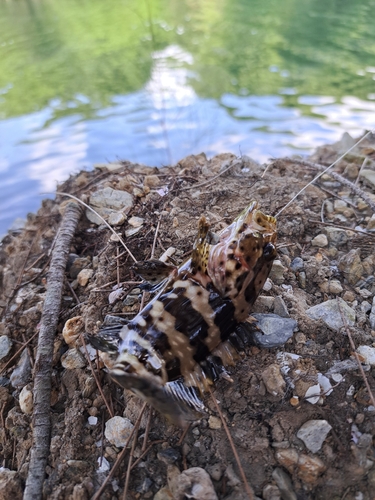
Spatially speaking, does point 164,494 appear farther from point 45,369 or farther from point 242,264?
point 242,264

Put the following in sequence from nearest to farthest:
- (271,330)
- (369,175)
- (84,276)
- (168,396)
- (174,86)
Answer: (168,396)
(271,330)
(84,276)
(369,175)
(174,86)

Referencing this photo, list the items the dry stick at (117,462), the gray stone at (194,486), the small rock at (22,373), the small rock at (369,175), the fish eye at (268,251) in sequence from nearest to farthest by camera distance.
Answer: the gray stone at (194,486)
the dry stick at (117,462)
the fish eye at (268,251)
the small rock at (22,373)
the small rock at (369,175)

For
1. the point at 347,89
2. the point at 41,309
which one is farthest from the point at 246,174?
the point at 347,89

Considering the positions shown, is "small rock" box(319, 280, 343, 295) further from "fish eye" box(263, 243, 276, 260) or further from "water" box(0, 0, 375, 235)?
"water" box(0, 0, 375, 235)

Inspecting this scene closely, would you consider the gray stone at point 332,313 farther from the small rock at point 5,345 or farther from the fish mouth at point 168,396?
the small rock at point 5,345

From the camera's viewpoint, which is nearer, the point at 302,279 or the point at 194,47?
the point at 302,279

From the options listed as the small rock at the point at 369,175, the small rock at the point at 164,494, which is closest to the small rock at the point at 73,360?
the small rock at the point at 164,494

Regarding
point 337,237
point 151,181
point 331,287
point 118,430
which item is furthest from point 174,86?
point 118,430

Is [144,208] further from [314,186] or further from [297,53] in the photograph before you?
[297,53]
